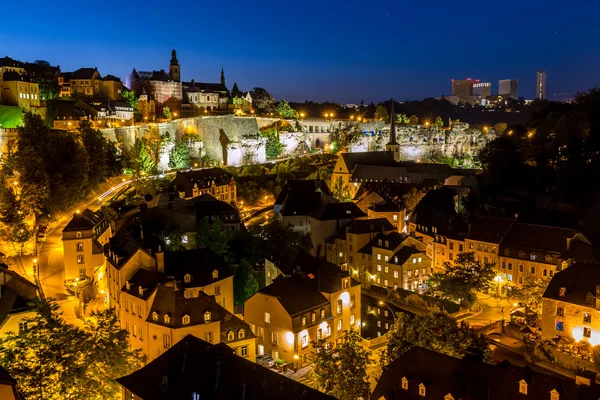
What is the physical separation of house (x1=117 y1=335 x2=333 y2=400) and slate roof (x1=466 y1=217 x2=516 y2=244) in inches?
1064

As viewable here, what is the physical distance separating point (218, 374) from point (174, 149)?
5456 cm

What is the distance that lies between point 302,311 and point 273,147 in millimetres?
58261

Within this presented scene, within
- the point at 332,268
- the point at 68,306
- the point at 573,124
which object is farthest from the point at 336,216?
the point at 68,306

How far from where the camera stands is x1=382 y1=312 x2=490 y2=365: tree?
80.2ft

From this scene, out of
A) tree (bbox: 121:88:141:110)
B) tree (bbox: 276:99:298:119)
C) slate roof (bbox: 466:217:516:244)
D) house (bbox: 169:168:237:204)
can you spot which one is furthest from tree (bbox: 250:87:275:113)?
slate roof (bbox: 466:217:516:244)

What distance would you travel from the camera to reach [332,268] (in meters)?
33.3

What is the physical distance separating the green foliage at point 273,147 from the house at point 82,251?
50.9m

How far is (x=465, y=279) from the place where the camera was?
37812 millimetres

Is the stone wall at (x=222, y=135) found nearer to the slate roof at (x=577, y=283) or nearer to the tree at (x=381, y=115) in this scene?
the tree at (x=381, y=115)

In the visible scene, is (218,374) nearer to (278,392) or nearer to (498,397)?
(278,392)

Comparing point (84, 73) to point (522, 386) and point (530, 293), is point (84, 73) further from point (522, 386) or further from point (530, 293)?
point (522, 386)

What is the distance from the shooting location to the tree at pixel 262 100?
351 ft

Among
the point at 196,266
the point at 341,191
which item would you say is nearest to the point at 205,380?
the point at 196,266

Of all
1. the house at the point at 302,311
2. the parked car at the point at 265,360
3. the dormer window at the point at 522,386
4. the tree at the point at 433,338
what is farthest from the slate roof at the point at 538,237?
the dormer window at the point at 522,386
